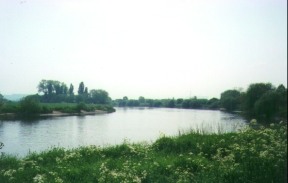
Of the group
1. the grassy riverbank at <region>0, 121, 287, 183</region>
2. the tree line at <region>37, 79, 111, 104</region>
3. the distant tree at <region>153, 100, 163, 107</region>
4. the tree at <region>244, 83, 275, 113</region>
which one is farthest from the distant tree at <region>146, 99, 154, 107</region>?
the grassy riverbank at <region>0, 121, 287, 183</region>

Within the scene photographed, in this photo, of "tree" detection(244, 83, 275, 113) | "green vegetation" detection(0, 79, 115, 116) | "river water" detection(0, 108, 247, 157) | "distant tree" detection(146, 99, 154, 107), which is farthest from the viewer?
"distant tree" detection(146, 99, 154, 107)

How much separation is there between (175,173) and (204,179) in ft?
2.77

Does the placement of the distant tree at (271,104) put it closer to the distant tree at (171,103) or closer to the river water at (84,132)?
the river water at (84,132)

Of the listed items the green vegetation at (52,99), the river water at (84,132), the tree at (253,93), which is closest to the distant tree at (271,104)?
the river water at (84,132)

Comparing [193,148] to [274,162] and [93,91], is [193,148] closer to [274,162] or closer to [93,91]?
[274,162]

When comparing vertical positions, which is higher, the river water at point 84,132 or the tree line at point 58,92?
the tree line at point 58,92

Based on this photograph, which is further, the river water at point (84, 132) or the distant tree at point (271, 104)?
the river water at point (84, 132)

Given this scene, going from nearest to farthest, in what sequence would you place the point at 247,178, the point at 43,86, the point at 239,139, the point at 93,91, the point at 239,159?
the point at 247,178
the point at 239,159
the point at 239,139
the point at 43,86
the point at 93,91

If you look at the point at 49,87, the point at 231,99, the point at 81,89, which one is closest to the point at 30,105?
the point at 81,89

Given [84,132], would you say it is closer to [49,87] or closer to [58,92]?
[49,87]

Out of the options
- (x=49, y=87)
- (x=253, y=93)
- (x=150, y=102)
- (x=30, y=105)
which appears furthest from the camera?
(x=150, y=102)

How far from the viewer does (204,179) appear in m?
5.37

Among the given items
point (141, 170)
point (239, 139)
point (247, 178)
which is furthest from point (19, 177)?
point (239, 139)

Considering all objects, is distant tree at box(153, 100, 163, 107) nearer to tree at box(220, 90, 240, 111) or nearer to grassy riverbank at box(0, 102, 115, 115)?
grassy riverbank at box(0, 102, 115, 115)
